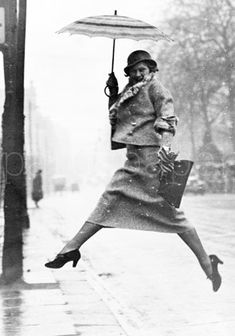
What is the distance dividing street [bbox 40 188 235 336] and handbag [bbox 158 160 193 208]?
53.0 inches

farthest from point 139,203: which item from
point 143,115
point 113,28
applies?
point 113,28

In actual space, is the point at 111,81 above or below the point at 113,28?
below

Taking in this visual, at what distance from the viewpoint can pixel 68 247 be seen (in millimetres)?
4906

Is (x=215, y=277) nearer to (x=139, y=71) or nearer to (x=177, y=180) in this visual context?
(x=177, y=180)

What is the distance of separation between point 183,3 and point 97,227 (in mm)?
44560

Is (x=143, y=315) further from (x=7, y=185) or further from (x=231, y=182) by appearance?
(x=231, y=182)

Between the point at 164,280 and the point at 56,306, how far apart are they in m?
2.32

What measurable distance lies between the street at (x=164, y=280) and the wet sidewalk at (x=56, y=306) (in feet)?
0.89

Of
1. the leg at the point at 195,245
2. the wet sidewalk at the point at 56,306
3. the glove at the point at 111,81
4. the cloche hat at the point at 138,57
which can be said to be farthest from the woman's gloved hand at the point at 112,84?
the wet sidewalk at the point at 56,306

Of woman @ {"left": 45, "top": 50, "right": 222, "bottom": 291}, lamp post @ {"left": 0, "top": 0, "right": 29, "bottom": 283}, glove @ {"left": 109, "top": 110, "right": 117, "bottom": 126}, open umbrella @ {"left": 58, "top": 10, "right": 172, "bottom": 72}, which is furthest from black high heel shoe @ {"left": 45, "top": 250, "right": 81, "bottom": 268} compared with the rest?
lamp post @ {"left": 0, "top": 0, "right": 29, "bottom": 283}

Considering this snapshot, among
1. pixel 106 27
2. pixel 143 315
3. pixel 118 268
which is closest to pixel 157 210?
pixel 106 27

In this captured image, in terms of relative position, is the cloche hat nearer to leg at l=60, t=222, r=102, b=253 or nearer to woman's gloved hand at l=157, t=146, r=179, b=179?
woman's gloved hand at l=157, t=146, r=179, b=179

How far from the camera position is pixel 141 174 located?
16.6 ft

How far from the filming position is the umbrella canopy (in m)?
5.30
